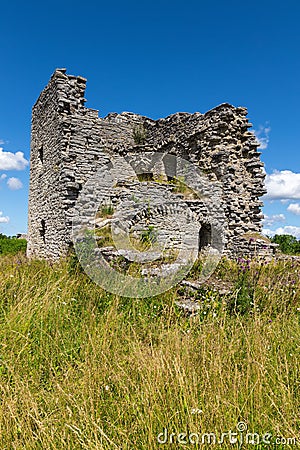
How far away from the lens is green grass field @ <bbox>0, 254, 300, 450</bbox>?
238cm

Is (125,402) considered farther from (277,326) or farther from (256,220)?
(256,220)

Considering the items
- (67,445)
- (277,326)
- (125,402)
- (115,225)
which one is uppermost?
(115,225)

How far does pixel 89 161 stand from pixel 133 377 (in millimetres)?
9559

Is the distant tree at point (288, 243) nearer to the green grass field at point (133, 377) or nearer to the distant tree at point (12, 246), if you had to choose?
the green grass field at point (133, 377)

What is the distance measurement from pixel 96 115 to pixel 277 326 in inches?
407

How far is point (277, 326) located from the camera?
165 inches

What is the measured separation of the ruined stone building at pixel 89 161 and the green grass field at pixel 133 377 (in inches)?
238

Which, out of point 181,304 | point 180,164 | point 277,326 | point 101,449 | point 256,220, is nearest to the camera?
point 101,449

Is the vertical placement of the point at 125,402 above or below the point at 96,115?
below

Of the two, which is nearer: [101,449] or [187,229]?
[101,449]

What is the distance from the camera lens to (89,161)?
458 inches

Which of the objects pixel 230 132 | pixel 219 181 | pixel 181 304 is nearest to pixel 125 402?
pixel 181 304

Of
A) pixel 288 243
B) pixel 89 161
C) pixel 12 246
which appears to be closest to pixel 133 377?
pixel 89 161

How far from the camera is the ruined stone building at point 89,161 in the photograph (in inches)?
438
